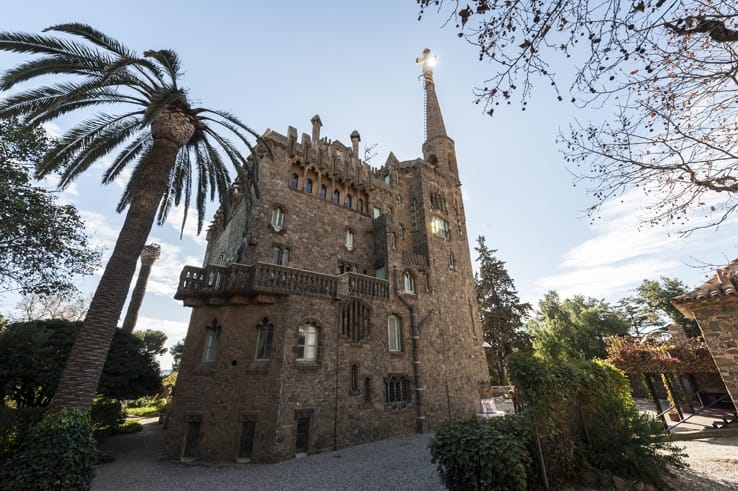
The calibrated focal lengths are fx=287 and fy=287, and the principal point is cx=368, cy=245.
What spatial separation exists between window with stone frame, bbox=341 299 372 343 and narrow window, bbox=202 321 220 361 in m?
6.40

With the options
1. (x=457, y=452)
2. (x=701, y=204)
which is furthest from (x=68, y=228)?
(x=701, y=204)

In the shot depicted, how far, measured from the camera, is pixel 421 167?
26.8m

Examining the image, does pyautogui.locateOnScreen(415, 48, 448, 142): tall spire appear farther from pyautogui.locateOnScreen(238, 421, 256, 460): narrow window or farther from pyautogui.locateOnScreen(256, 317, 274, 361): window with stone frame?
pyautogui.locateOnScreen(238, 421, 256, 460): narrow window

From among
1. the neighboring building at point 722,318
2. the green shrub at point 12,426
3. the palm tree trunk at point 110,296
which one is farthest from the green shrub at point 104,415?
the neighboring building at point 722,318

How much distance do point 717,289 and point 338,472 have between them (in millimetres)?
16288

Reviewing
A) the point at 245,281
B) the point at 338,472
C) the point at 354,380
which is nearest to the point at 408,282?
the point at 354,380

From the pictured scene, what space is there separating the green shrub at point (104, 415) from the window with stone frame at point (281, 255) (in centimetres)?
1361

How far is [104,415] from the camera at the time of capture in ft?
58.6

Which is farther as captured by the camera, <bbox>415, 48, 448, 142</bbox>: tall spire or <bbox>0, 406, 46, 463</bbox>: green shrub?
<bbox>415, 48, 448, 142</bbox>: tall spire

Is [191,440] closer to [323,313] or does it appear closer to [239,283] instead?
[239,283]

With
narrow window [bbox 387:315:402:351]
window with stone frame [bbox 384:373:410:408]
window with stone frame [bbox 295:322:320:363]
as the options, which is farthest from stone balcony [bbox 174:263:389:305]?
A: window with stone frame [bbox 384:373:410:408]

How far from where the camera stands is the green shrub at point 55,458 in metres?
6.90

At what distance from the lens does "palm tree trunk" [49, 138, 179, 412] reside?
26.9 feet

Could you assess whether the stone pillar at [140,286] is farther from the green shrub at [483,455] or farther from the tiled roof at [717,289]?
the tiled roof at [717,289]
